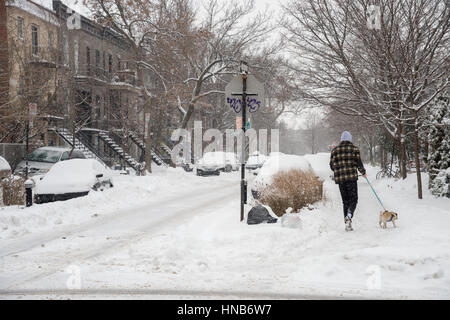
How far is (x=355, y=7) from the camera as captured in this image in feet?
43.2

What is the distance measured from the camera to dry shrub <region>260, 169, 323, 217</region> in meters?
10.3

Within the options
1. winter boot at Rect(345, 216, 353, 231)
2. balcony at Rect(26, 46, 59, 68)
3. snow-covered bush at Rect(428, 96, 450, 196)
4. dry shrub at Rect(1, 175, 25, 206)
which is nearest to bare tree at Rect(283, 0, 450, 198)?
snow-covered bush at Rect(428, 96, 450, 196)

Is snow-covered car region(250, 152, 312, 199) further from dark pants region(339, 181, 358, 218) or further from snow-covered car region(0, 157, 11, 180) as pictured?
snow-covered car region(0, 157, 11, 180)

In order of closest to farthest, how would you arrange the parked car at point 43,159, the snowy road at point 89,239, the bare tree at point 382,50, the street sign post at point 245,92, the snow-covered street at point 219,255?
the snow-covered street at point 219,255, the snowy road at point 89,239, the street sign post at point 245,92, the bare tree at point 382,50, the parked car at point 43,159

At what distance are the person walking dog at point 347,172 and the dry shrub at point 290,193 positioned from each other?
148 cm

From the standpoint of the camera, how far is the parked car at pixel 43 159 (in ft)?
62.4

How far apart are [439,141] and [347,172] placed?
6473 millimetres

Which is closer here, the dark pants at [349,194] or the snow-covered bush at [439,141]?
the dark pants at [349,194]

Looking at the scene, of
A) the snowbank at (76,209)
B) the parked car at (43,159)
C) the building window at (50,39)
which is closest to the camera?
the snowbank at (76,209)

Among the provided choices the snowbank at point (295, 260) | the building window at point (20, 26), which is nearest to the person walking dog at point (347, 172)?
the snowbank at point (295, 260)

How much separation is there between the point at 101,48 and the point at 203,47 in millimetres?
9727

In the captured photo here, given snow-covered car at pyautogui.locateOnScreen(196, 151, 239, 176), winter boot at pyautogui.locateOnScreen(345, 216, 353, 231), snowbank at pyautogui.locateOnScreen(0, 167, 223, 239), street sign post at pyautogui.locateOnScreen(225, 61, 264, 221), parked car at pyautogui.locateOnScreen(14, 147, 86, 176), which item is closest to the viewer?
winter boot at pyautogui.locateOnScreen(345, 216, 353, 231)

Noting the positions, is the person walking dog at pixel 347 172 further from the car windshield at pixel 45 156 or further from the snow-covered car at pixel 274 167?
the car windshield at pixel 45 156

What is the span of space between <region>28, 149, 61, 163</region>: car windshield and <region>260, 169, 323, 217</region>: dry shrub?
12.5 m
